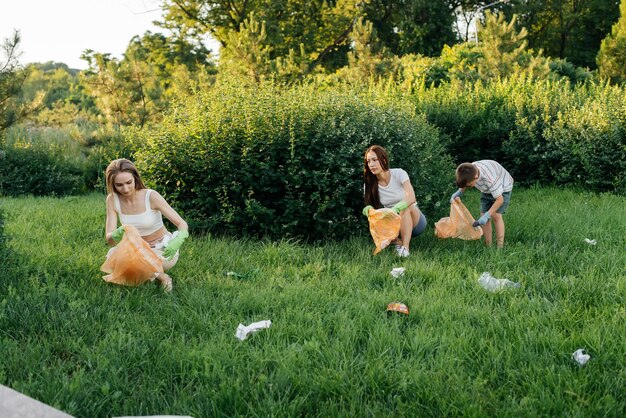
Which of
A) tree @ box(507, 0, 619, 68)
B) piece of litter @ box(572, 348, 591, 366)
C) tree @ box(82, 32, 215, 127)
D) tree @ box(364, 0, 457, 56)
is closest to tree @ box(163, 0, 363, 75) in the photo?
tree @ box(364, 0, 457, 56)

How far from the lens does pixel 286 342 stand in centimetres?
346

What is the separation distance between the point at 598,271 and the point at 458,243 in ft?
5.11

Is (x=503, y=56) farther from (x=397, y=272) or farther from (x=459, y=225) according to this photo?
(x=397, y=272)

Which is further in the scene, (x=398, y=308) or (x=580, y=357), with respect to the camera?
(x=398, y=308)

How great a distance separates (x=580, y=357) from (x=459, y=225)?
307 cm

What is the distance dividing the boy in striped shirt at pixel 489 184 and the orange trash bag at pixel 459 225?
14 cm

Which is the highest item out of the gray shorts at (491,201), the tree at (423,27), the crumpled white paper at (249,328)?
A: the tree at (423,27)

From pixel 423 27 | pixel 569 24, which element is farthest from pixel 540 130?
pixel 569 24

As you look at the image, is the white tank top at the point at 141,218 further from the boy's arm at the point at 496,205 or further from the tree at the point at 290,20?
the tree at the point at 290,20

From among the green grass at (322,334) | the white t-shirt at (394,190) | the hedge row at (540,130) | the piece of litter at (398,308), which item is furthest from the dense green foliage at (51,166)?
the piece of litter at (398,308)

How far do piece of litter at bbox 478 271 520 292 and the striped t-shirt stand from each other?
61.5 inches

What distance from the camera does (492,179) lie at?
5.86 m

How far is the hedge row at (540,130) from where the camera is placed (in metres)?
9.29

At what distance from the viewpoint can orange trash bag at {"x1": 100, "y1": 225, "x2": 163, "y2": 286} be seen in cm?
425
